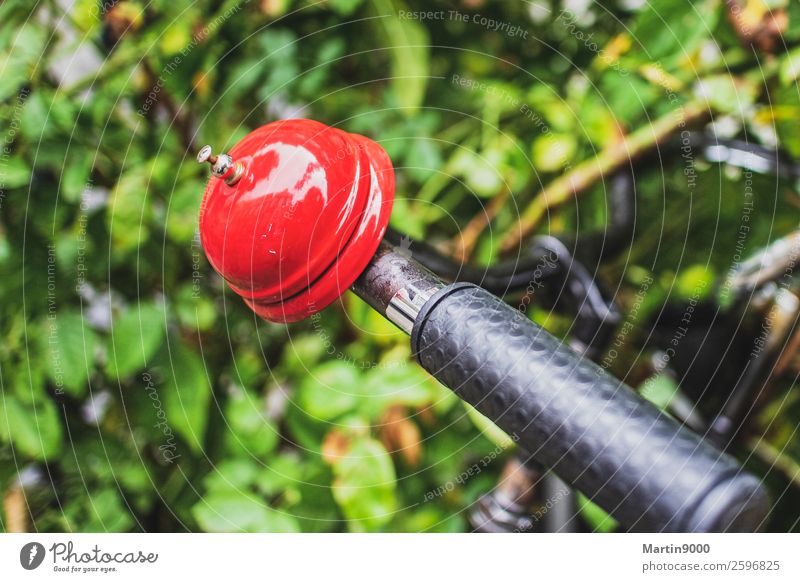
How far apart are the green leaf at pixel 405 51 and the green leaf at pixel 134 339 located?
24 centimetres

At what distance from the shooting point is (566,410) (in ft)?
0.65

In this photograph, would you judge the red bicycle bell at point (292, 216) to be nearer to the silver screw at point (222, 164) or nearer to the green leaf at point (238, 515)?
the silver screw at point (222, 164)

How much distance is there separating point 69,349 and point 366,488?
0.69 ft

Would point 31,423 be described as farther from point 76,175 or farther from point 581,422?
point 581,422

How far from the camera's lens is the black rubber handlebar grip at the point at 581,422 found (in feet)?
0.57

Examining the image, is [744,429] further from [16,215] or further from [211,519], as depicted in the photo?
[16,215]

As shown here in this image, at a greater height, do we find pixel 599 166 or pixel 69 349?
pixel 599 166

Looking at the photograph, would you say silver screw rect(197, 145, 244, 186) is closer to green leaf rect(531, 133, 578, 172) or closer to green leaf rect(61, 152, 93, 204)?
green leaf rect(61, 152, 93, 204)

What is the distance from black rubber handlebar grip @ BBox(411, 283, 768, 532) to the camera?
17 centimetres

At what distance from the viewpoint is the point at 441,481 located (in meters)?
0.52

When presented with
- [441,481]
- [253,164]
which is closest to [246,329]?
[441,481]

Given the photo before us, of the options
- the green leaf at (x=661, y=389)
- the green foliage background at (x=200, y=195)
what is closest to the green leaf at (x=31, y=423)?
the green foliage background at (x=200, y=195)

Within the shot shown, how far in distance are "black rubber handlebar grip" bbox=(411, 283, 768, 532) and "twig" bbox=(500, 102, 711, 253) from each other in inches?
12.4

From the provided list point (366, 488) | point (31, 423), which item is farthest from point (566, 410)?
point (31, 423)
